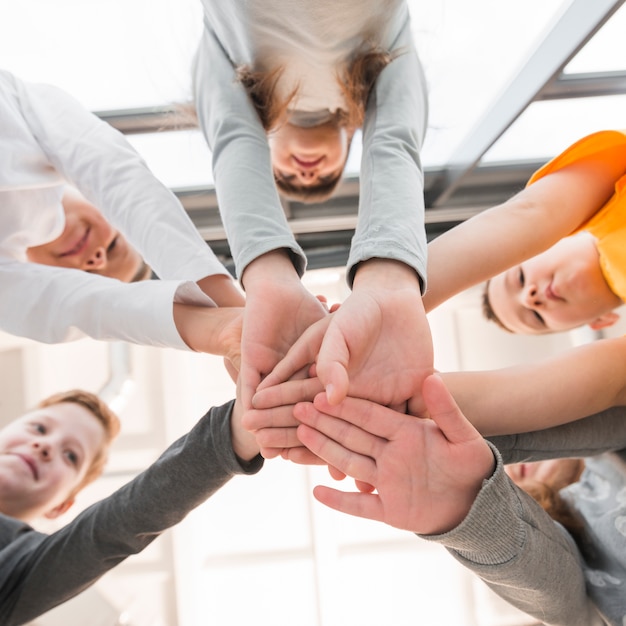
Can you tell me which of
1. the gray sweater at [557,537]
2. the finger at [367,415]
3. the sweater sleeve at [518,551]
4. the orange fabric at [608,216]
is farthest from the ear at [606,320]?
the finger at [367,415]

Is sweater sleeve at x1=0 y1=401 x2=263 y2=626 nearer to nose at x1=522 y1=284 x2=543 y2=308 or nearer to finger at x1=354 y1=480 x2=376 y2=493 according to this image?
finger at x1=354 y1=480 x2=376 y2=493

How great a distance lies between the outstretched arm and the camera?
73cm

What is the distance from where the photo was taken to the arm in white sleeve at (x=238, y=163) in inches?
25.3

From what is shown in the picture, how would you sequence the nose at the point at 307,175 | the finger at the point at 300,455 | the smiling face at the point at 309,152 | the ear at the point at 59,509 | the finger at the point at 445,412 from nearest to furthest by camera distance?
the finger at the point at 445,412 → the finger at the point at 300,455 → the smiling face at the point at 309,152 → the nose at the point at 307,175 → the ear at the point at 59,509

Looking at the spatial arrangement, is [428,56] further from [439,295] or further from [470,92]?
[439,295]

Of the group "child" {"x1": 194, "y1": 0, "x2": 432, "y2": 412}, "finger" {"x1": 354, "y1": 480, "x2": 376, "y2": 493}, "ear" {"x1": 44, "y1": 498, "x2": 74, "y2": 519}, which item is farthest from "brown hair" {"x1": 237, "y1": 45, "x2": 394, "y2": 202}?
"ear" {"x1": 44, "y1": 498, "x2": 74, "y2": 519}

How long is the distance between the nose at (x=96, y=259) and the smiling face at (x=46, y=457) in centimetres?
40

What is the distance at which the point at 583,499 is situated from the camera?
3.32 ft

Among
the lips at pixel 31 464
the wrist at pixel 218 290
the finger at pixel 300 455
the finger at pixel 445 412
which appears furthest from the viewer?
the lips at pixel 31 464

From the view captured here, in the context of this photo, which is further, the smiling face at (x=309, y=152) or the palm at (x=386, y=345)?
the smiling face at (x=309, y=152)

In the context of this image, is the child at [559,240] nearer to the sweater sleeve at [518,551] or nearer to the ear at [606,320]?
the ear at [606,320]

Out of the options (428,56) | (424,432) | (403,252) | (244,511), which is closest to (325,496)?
(424,432)

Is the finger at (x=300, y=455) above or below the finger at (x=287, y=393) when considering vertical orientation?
below

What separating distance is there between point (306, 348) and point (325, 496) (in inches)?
6.0
